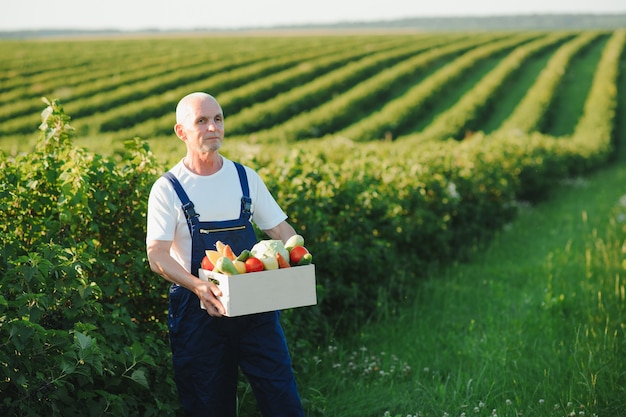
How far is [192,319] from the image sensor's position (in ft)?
11.3

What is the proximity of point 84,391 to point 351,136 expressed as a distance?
84.6 feet

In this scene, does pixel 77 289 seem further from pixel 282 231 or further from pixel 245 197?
pixel 282 231

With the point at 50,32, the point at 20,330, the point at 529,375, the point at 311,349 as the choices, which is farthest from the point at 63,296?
the point at 50,32

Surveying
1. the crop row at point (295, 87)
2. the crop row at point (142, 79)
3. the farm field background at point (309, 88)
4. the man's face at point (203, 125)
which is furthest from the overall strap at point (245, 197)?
the crop row at point (142, 79)

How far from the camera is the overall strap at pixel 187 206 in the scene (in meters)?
3.32

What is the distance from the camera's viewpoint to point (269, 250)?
324cm

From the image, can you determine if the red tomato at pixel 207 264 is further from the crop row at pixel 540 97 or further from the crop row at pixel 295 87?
the crop row at pixel 540 97

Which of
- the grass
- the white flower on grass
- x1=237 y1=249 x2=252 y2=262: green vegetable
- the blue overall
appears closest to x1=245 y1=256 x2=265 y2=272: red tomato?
x1=237 y1=249 x2=252 y2=262: green vegetable

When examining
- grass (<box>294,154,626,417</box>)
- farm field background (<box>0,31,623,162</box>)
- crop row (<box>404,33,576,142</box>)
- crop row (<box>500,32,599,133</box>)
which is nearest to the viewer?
grass (<box>294,154,626,417</box>)

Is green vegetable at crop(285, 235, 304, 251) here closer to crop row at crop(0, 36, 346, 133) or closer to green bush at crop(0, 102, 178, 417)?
green bush at crop(0, 102, 178, 417)

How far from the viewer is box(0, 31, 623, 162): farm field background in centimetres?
2945

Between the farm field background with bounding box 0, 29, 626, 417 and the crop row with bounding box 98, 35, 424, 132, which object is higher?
the crop row with bounding box 98, 35, 424, 132

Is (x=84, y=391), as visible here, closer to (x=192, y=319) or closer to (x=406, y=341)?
(x=192, y=319)

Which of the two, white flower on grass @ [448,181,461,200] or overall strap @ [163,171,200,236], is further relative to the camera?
white flower on grass @ [448,181,461,200]
